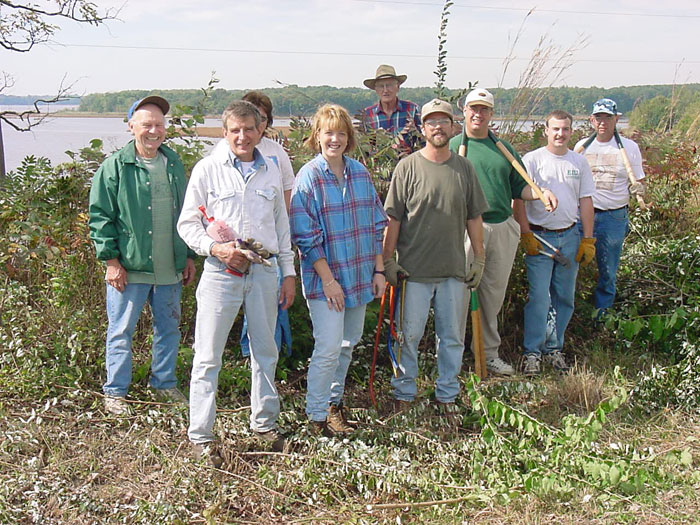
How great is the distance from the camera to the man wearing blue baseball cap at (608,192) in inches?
238

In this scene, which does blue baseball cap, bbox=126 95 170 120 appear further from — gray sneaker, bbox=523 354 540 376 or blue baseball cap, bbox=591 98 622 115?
blue baseball cap, bbox=591 98 622 115

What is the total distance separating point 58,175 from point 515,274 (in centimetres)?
370

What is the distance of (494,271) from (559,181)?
0.87m

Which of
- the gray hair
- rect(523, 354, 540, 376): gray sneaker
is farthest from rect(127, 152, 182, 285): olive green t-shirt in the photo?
rect(523, 354, 540, 376): gray sneaker

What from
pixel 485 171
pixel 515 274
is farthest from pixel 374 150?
pixel 515 274

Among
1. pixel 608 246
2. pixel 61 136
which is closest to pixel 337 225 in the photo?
pixel 608 246

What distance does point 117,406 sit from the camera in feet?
14.3

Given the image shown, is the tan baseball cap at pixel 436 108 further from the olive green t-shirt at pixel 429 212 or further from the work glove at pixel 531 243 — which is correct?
the work glove at pixel 531 243

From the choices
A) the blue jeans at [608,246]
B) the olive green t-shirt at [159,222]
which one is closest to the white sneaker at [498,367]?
the blue jeans at [608,246]

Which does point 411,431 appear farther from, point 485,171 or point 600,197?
point 600,197

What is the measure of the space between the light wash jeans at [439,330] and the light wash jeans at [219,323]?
0.99m

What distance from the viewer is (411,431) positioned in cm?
428

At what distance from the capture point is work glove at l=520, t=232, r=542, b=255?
17.7ft

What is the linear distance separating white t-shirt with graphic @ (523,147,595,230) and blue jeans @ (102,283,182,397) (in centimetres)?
279
